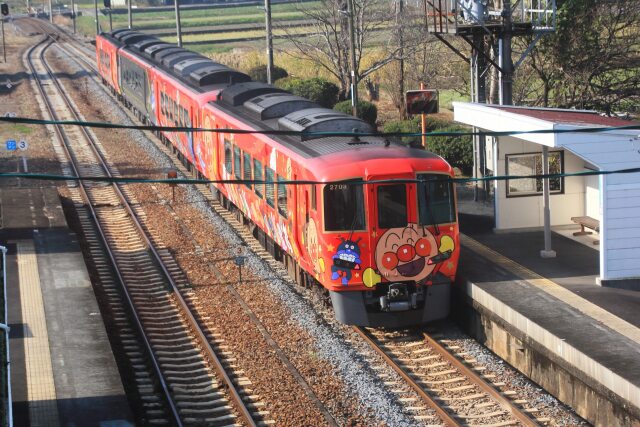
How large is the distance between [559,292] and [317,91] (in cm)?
2241

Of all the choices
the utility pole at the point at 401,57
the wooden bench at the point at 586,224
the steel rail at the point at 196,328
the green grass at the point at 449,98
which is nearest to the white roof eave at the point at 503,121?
the wooden bench at the point at 586,224

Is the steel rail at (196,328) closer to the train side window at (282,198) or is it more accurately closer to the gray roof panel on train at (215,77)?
the train side window at (282,198)

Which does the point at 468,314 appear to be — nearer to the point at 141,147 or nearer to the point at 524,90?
the point at 524,90

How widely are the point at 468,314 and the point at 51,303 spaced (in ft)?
19.4

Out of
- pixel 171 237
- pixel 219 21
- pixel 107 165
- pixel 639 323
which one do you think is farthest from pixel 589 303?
pixel 219 21

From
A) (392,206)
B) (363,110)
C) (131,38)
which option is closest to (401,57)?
(363,110)

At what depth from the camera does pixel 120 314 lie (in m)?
15.6

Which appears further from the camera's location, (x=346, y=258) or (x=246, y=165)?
(x=246, y=165)

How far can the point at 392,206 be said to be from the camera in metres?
13.7

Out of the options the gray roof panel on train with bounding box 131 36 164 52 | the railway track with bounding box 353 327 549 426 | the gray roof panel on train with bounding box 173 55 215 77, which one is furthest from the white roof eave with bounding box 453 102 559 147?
the gray roof panel on train with bounding box 131 36 164 52

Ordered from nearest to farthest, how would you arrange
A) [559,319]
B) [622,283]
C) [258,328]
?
[559,319]
[622,283]
[258,328]

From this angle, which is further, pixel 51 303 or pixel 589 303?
pixel 51 303

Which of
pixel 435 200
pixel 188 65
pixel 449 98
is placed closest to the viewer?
pixel 435 200

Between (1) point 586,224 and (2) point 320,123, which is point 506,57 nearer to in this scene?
(1) point 586,224
